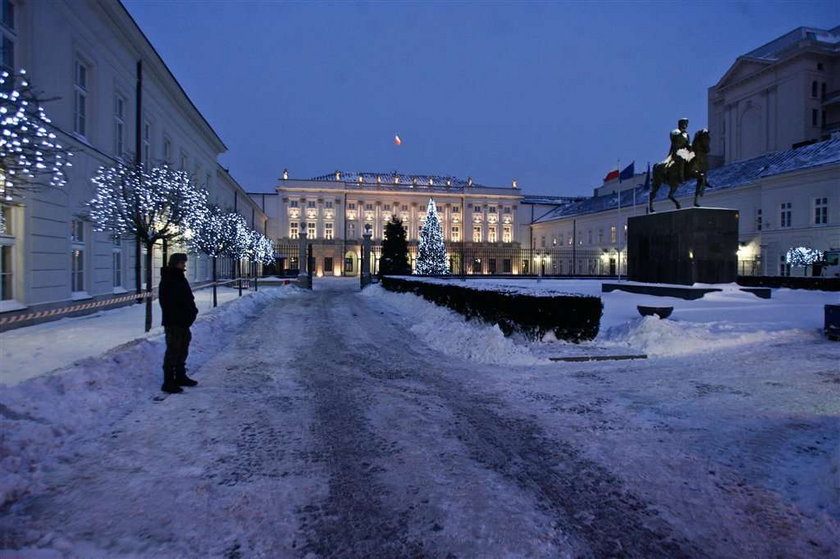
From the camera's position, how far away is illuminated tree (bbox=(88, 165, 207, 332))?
12.7m

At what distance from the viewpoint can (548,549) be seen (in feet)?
10.6

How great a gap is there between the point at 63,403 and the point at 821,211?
44455 mm

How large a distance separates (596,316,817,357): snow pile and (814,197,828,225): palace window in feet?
101

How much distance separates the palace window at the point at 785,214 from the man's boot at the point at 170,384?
1748 inches

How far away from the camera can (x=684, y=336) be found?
10703mm

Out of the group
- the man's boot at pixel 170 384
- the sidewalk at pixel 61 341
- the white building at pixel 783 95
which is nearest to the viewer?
the man's boot at pixel 170 384

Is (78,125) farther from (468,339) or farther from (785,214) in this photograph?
(785,214)

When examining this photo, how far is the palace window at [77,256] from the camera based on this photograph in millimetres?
15484

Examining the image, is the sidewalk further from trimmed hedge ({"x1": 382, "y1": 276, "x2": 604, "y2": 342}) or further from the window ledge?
trimmed hedge ({"x1": 382, "y1": 276, "x2": 604, "y2": 342})

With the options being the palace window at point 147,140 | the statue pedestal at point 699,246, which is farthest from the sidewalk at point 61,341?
the statue pedestal at point 699,246

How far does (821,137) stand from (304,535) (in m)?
66.3

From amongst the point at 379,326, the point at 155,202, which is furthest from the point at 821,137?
the point at 155,202

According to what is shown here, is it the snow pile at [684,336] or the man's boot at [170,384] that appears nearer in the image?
the man's boot at [170,384]

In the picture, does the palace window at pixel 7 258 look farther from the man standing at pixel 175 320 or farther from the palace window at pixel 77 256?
the man standing at pixel 175 320
